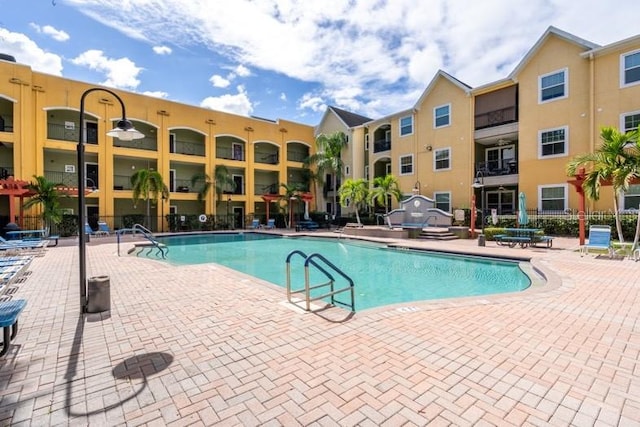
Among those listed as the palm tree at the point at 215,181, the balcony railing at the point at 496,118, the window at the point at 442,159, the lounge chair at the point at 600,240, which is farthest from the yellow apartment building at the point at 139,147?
the lounge chair at the point at 600,240

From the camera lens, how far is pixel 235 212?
2975cm

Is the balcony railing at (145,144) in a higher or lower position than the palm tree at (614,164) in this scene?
higher

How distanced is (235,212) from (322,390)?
28.0 meters

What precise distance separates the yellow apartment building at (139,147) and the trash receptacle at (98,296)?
61.5 ft

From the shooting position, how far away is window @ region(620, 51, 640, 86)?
14945 mm

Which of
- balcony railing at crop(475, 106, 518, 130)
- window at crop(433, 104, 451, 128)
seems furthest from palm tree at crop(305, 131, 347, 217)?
balcony railing at crop(475, 106, 518, 130)

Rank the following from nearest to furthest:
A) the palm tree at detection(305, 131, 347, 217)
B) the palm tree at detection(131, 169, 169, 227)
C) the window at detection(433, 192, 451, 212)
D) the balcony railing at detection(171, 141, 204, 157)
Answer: the palm tree at detection(131, 169, 169, 227) < the window at detection(433, 192, 451, 212) < the balcony railing at detection(171, 141, 204, 157) < the palm tree at detection(305, 131, 347, 217)

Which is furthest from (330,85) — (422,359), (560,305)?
(422,359)

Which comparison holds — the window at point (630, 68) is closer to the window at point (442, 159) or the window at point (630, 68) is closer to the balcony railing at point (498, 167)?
the balcony railing at point (498, 167)

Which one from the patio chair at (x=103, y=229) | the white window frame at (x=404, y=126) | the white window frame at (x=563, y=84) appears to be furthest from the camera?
the white window frame at (x=404, y=126)

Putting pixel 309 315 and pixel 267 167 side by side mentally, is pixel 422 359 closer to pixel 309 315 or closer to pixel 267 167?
pixel 309 315

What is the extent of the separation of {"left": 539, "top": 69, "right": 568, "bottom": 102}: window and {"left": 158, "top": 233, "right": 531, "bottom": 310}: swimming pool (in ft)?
39.6

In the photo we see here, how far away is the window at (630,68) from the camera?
14.9 metres

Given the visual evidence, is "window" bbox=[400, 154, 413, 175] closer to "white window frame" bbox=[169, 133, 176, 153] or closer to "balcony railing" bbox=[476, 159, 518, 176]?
"balcony railing" bbox=[476, 159, 518, 176]
